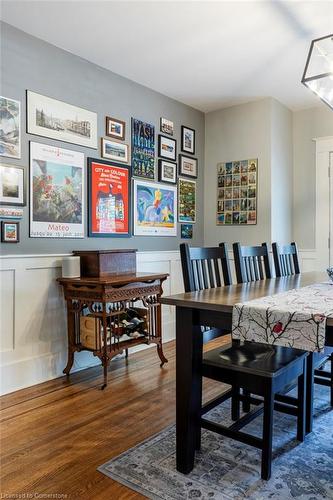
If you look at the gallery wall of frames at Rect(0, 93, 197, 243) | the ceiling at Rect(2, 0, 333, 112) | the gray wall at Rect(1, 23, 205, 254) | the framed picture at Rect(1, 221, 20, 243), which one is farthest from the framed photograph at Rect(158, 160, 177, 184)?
the framed picture at Rect(1, 221, 20, 243)

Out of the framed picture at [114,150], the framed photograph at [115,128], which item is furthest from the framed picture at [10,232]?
the framed photograph at [115,128]

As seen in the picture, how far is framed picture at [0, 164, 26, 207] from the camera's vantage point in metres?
2.63

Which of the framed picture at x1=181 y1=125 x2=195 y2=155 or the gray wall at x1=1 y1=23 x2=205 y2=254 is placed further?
the framed picture at x1=181 y1=125 x2=195 y2=155

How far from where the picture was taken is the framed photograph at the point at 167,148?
12.9ft

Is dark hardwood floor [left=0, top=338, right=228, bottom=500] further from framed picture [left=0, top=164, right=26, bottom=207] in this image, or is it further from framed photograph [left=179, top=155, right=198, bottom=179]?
framed photograph [left=179, top=155, right=198, bottom=179]

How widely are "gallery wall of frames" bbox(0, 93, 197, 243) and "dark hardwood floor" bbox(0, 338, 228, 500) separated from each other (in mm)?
1123

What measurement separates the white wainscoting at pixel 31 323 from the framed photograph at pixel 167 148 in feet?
5.45

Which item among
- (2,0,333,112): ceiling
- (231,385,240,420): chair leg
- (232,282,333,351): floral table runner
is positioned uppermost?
(2,0,333,112): ceiling

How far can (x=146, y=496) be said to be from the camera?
153cm

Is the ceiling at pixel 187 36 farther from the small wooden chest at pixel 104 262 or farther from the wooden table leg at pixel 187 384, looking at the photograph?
the wooden table leg at pixel 187 384

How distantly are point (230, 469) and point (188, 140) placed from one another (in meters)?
3.43

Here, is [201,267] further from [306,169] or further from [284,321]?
[306,169]

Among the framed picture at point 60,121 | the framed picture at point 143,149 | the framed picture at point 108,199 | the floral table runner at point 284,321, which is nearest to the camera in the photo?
the floral table runner at point 284,321

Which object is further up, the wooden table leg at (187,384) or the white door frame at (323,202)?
the white door frame at (323,202)
